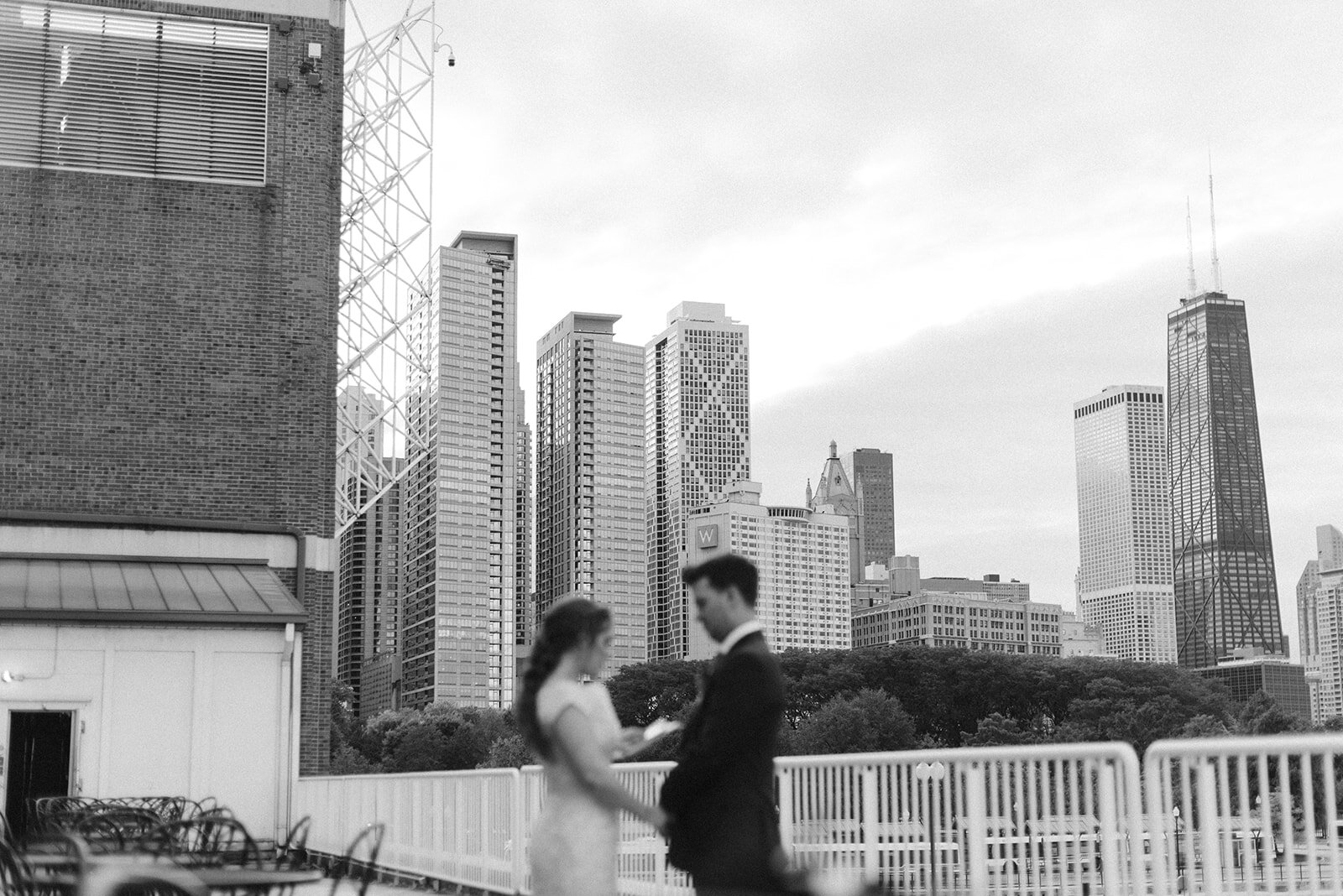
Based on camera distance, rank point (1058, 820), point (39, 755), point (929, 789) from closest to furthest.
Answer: point (1058, 820)
point (929, 789)
point (39, 755)

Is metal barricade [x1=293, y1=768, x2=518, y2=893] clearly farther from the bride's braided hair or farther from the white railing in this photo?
the bride's braided hair

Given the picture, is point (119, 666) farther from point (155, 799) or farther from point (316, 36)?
point (316, 36)

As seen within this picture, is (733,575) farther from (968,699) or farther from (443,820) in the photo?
(968,699)

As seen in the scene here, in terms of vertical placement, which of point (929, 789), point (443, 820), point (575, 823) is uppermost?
point (575, 823)

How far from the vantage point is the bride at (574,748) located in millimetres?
6156

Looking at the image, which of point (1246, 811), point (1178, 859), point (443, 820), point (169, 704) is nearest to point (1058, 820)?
point (1178, 859)

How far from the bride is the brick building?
1963 centimetres

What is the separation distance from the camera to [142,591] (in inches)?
948

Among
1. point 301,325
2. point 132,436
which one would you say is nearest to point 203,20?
point 301,325

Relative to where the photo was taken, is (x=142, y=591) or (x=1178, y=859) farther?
(x=142, y=591)

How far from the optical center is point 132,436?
87.5 feet

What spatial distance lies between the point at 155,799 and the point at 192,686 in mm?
5075

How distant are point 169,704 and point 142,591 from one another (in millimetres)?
2001

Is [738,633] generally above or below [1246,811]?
above
